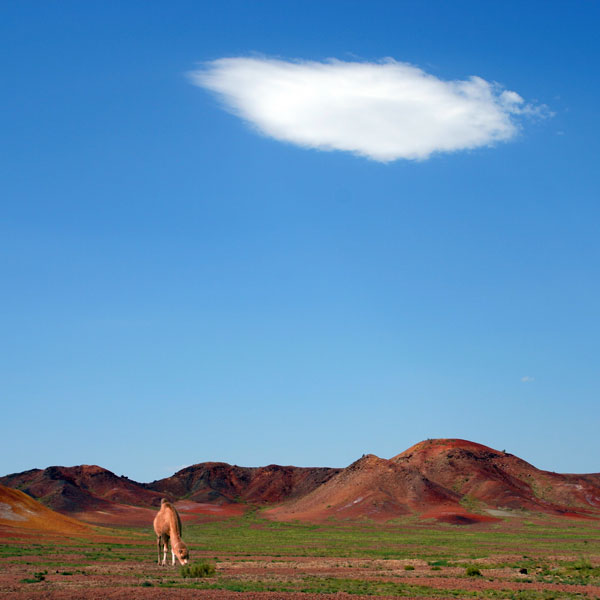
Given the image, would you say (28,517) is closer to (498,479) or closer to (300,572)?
(300,572)

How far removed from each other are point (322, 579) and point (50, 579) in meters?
12.2

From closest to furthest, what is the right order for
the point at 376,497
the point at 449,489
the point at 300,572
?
the point at 300,572, the point at 376,497, the point at 449,489

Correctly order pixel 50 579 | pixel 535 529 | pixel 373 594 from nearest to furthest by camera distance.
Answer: pixel 373 594
pixel 50 579
pixel 535 529

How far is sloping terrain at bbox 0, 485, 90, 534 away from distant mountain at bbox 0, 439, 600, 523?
38216mm

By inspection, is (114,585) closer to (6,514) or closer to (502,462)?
(6,514)

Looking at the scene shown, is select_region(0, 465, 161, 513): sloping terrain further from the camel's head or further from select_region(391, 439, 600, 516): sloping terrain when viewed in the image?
the camel's head

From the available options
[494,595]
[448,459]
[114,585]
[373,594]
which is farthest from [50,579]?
[448,459]

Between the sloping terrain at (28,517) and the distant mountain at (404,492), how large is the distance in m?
38.2

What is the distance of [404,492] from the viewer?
138 metres

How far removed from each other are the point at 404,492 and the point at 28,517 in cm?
7567

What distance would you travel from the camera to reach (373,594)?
28.7 meters

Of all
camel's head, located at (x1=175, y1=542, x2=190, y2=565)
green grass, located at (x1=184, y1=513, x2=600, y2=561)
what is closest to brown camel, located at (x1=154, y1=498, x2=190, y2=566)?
camel's head, located at (x1=175, y1=542, x2=190, y2=565)

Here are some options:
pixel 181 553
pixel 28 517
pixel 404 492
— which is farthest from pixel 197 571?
pixel 404 492

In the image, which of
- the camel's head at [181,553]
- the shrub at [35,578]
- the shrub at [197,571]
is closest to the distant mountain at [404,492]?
the shrub at [197,571]
